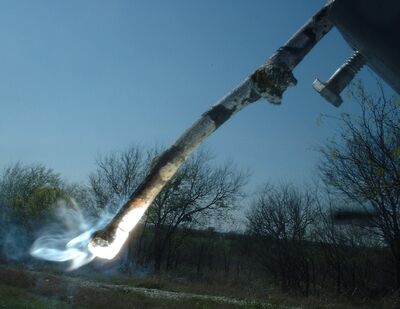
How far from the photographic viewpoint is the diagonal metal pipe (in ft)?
6.74

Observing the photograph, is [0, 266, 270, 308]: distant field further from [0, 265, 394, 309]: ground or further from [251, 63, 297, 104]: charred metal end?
[251, 63, 297, 104]: charred metal end

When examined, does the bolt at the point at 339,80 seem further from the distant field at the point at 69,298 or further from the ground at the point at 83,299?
the distant field at the point at 69,298

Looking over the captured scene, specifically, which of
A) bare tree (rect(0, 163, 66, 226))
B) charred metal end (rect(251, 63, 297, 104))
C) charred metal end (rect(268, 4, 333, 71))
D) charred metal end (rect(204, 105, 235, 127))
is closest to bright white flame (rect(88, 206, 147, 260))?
charred metal end (rect(204, 105, 235, 127))

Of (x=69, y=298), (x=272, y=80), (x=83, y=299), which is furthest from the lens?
(x=69, y=298)

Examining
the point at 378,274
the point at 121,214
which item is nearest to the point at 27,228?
the point at 378,274

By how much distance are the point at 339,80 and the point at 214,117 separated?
0.98 meters

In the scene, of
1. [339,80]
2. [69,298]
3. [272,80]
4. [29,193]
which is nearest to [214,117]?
[272,80]

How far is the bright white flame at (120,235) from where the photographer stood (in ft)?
6.65

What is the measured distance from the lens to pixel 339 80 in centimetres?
270

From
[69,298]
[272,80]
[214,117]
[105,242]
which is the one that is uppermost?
[272,80]

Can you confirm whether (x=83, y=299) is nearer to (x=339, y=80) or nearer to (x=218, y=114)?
(x=339, y=80)

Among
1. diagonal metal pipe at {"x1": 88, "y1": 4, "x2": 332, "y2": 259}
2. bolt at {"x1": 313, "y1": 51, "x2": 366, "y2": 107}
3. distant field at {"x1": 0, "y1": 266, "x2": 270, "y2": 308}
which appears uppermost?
bolt at {"x1": 313, "y1": 51, "x2": 366, "y2": 107}

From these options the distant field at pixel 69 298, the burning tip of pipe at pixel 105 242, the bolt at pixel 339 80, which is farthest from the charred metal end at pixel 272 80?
the distant field at pixel 69 298

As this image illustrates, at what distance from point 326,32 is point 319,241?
40.3 meters
